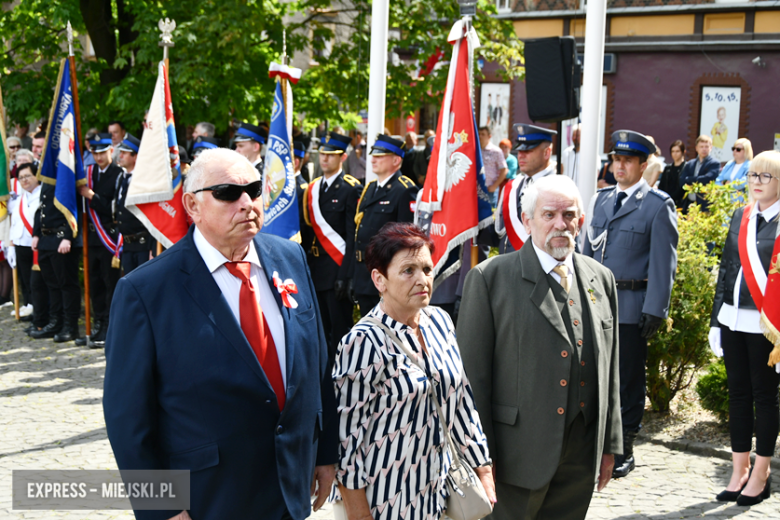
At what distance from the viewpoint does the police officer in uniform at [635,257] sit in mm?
5512

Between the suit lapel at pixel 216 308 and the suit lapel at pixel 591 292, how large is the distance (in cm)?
154

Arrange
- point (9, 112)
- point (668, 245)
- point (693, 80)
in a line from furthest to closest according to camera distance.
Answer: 1. point (693, 80)
2. point (9, 112)
3. point (668, 245)

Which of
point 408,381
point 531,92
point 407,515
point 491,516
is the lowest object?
point 491,516

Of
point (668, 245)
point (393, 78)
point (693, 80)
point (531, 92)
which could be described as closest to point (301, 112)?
point (393, 78)

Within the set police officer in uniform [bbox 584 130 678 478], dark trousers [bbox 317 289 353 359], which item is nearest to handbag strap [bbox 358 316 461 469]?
police officer in uniform [bbox 584 130 678 478]

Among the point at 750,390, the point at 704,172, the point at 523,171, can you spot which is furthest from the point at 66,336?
the point at 704,172

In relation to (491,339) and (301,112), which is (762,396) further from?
(301,112)

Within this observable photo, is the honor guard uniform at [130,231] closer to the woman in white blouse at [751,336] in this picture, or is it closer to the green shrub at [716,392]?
the green shrub at [716,392]

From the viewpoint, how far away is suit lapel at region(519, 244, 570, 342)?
3.59 meters

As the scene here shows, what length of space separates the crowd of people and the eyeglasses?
13 mm

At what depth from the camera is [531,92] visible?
7133mm

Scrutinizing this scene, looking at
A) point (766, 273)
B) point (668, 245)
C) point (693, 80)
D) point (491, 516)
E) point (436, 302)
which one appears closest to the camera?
point (491, 516)

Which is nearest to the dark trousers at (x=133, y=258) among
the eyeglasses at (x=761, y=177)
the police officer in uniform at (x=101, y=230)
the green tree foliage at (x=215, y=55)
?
the police officer in uniform at (x=101, y=230)

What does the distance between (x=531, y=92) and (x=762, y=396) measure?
318cm
